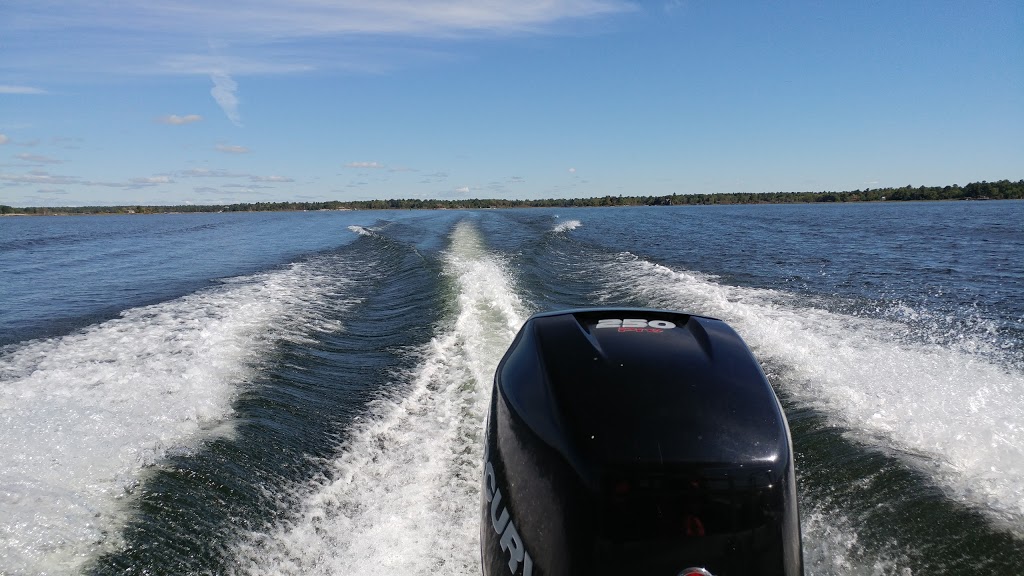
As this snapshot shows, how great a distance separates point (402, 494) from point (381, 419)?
3.58 ft

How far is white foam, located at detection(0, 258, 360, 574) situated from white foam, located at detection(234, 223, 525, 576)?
833 millimetres

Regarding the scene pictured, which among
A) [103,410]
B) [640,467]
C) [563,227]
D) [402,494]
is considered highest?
[640,467]

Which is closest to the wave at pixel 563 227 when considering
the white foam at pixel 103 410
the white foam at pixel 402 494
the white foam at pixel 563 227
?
the white foam at pixel 563 227

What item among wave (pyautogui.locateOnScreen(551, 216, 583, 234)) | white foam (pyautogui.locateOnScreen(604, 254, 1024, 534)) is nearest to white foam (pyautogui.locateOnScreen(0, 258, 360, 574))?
white foam (pyautogui.locateOnScreen(604, 254, 1024, 534))

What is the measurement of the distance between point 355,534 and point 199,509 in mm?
857

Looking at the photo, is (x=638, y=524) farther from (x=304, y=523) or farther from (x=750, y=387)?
(x=304, y=523)

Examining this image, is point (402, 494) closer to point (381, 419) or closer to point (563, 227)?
point (381, 419)

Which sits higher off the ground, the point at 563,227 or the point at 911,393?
the point at 563,227

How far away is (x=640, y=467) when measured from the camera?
161 cm

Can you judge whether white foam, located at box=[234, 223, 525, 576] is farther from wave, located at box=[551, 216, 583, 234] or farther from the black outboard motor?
wave, located at box=[551, 216, 583, 234]

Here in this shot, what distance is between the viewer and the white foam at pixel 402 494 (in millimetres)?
2568

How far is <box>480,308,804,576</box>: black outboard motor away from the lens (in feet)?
5.14

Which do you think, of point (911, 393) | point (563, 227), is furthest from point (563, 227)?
point (911, 393)

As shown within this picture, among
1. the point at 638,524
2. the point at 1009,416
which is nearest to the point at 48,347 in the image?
the point at 638,524
